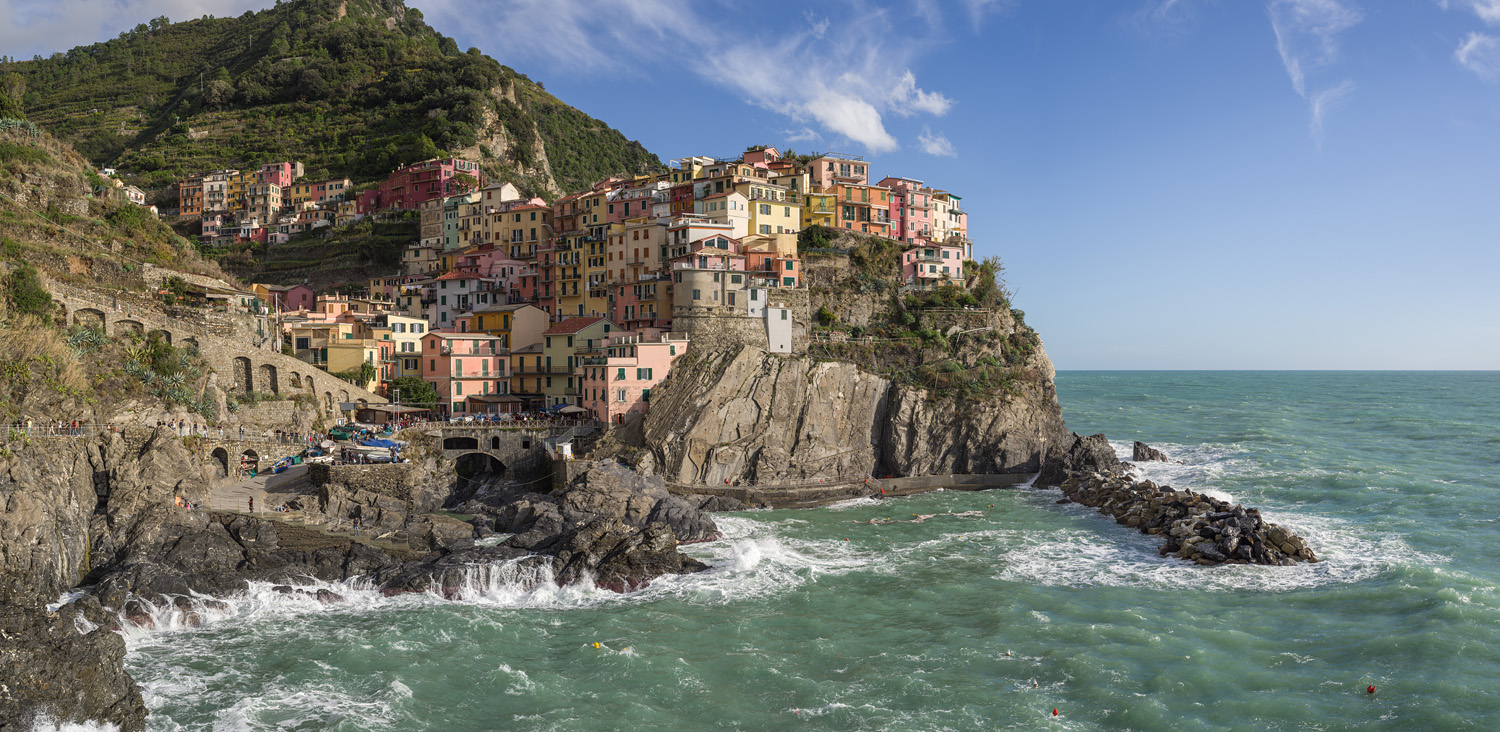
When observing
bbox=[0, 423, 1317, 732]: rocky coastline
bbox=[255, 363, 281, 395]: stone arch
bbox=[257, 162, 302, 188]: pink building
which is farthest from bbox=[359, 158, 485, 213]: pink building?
bbox=[0, 423, 1317, 732]: rocky coastline

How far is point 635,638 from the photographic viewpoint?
29.0 metres

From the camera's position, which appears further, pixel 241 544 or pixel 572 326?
pixel 572 326

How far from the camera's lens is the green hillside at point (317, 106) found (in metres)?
109

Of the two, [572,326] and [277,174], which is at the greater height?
[277,174]

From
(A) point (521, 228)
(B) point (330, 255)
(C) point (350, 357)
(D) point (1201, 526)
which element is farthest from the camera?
(B) point (330, 255)

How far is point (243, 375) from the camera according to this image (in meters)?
50.7

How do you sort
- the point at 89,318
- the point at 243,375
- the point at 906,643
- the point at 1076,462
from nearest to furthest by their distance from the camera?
the point at 906,643, the point at 89,318, the point at 243,375, the point at 1076,462

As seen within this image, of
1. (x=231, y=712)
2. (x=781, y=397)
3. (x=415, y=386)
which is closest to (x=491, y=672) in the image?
(x=231, y=712)

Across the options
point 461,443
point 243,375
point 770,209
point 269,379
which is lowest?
point 461,443

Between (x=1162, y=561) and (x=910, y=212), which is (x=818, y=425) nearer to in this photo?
(x=1162, y=561)

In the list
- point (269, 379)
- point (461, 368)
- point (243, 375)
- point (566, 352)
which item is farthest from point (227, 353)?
point (566, 352)

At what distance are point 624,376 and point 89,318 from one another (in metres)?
27.5

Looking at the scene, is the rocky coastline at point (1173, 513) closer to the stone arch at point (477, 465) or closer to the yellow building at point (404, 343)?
the stone arch at point (477, 465)

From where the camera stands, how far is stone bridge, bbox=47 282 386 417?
46.2 meters
